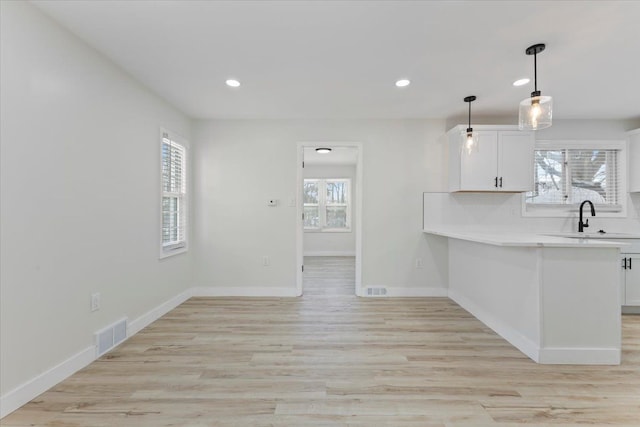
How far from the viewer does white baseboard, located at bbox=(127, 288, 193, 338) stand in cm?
280

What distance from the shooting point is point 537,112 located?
2195mm

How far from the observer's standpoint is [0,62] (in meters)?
1.64

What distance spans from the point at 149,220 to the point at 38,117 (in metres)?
1.40

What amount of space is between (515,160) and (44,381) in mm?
4820

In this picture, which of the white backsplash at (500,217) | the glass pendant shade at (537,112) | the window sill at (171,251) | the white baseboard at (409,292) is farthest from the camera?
the white baseboard at (409,292)

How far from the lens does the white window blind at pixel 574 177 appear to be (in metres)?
3.99

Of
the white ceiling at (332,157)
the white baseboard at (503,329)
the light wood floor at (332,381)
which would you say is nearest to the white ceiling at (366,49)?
the white baseboard at (503,329)

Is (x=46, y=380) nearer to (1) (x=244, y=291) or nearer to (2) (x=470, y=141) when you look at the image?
(1) (x=244, y=291)

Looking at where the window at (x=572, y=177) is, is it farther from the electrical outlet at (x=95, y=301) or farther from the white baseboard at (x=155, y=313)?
the electrical outlet at (x=95, y=301)

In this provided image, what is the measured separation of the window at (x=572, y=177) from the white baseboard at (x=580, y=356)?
2.13m

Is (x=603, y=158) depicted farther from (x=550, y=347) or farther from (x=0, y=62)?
(x=0, y=62)

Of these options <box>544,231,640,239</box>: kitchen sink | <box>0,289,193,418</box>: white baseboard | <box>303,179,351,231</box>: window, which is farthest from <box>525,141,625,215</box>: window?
<box>0,289,193,418</box>: white baseboard

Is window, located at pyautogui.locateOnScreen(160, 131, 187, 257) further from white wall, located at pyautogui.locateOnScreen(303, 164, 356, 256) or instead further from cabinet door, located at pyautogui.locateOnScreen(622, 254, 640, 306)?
cabinet door, located at pyautogui.locateOnScreen(622, 254, 640, 306)

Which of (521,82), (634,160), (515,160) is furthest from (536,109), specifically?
(634,160)
